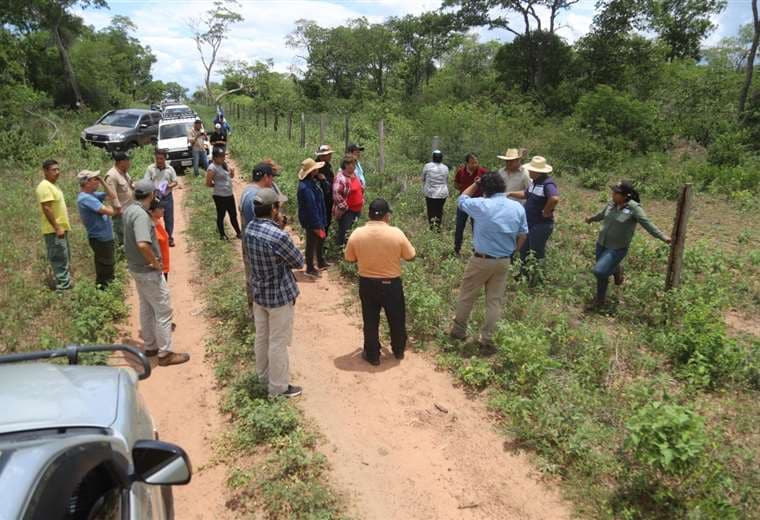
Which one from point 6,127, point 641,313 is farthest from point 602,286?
point 6,127

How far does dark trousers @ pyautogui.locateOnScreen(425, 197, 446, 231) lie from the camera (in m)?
8.34

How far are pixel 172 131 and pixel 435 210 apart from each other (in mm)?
10357

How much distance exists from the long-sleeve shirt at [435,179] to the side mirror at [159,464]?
637cm

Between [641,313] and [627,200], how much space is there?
4.57ft

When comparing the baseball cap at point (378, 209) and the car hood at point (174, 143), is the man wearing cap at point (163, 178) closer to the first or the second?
the baseball cap at point (378, 209)

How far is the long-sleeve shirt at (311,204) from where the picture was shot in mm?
6668

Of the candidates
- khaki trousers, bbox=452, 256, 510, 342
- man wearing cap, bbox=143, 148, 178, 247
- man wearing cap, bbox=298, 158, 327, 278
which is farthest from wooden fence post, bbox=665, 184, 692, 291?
man wearing cap, bbox=143, 148, 178, 247

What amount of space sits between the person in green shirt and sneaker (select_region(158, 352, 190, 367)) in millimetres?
4758

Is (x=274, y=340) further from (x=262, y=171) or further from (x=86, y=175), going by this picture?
(x=86, y=175)

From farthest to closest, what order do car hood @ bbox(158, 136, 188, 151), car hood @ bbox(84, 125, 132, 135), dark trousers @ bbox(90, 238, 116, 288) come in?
car hood @ bbox(84, 125, 132, 135) → car hood @ bbox(158, 136, 188, 151) → dark trousers @ bbox(90, 238, 116, 288)

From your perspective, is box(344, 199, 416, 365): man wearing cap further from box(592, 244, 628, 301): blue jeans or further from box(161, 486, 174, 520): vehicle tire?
box(592, 244, 628, 301): blue jeans

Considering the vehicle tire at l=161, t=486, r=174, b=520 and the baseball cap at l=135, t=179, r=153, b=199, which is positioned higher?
the baseball cap at l=135, t=179, r=153, b=199

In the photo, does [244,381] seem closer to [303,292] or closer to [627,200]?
[303,292]

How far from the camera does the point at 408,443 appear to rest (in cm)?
405
